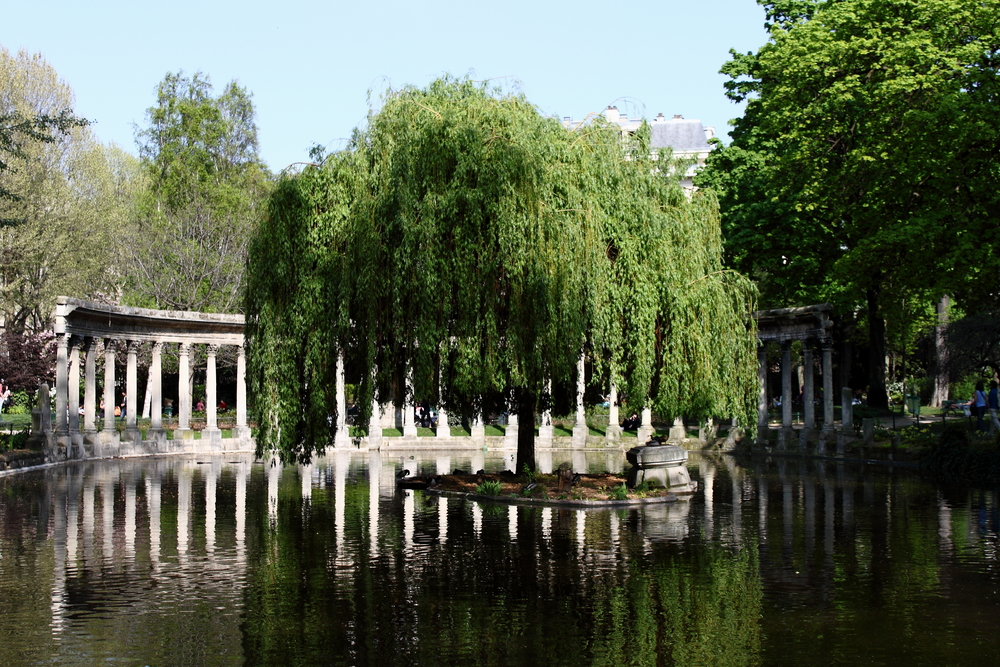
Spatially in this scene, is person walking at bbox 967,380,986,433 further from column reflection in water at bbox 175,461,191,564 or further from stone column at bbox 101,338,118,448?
stone column at bbox 101,338,118,448

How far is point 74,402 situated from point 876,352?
119ft

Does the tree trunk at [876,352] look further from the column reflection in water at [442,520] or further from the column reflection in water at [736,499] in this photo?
the column reflection in water at [442,520]

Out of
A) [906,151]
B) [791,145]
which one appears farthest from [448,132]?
[791,145]

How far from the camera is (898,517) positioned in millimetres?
24484

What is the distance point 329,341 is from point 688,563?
1152 cm

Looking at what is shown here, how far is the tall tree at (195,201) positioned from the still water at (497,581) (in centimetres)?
3621

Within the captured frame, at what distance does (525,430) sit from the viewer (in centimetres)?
3056

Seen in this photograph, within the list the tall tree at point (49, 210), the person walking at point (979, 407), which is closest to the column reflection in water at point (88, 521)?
the tall tree at point (49, 210)

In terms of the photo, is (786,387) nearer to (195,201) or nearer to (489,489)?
(489,489)

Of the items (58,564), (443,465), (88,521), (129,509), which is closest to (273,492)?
(129,509)

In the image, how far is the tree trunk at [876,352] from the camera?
47.9m

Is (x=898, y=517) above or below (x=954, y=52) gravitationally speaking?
below

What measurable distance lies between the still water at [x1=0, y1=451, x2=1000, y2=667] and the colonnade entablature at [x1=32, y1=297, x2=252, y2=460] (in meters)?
15.3

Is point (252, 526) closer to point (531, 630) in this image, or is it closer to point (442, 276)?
point (442, 276)
